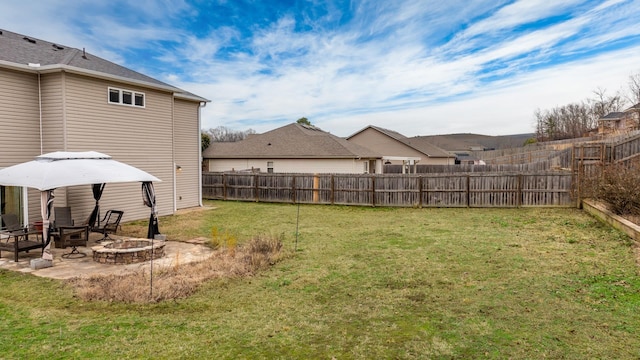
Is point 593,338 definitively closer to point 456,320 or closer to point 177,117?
point 456,320

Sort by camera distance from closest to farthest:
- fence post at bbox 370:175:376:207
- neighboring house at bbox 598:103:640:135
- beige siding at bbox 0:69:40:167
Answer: beige siding at bbox 0:69:40:167, fence post at bbox 370:175:376:207, neighboring house at bbox 598:103:640:135

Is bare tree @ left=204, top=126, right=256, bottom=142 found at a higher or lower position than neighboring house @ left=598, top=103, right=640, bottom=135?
higher

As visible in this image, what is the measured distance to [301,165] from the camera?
24406mm

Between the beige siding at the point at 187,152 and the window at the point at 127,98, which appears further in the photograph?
the beige siding at the point at 187,152

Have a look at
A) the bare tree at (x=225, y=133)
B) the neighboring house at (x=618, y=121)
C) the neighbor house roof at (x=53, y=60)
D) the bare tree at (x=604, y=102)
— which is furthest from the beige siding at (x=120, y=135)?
the bare tree at (x=604, y=102)

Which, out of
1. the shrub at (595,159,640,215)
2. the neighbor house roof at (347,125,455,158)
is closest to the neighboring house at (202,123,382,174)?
the neighbor house roof at (347,125,455,158)

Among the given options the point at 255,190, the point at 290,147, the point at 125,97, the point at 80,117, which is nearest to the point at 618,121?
the point at 290,147

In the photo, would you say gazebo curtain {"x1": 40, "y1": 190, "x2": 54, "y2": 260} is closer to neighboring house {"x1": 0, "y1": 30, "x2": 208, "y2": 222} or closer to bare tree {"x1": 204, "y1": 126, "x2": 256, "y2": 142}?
neighboring house {"x1": 0, "y1": 30, "x2": 208, "y2": 222}

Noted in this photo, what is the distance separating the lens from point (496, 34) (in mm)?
18562

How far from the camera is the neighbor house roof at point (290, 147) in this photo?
2391 cm

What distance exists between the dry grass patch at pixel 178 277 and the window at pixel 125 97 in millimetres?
7236

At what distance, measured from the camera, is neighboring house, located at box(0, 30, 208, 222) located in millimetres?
10812

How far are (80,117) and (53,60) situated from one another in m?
2.03

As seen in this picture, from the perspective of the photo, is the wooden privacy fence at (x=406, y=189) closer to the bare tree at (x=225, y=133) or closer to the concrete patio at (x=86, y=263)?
the concrete patio at (x=86, y=263)
